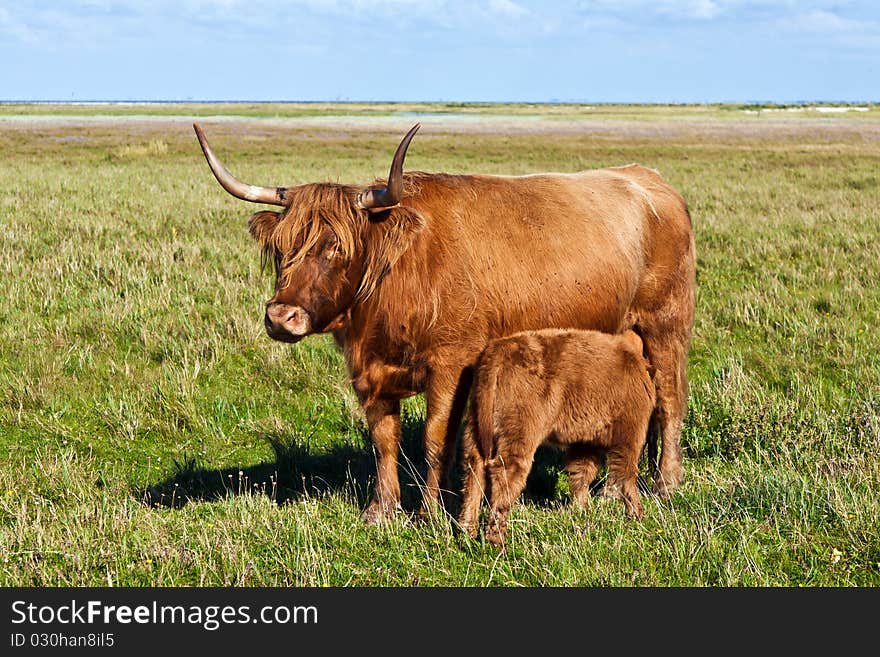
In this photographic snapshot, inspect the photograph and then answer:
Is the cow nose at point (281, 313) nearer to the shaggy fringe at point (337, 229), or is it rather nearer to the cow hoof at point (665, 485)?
the shaggy fringe at point (337, 229)

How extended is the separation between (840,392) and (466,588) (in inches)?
183

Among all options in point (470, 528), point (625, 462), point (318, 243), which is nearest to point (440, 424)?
point (470, 528)

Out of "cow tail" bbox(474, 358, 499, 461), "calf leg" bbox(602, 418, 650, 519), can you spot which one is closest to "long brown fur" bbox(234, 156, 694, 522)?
"cow tail" bbox(474, 358, 499, 461)

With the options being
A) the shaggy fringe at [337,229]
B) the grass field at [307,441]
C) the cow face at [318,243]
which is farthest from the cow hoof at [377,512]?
the shaggy fringe at [337,229]

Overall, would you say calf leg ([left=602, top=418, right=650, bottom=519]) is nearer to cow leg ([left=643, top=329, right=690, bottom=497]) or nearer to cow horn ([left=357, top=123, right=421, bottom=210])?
cow leg ([left=643, top=329, right=690, bottom=497])

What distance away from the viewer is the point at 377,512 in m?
5.13

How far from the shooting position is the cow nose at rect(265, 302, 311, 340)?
14.2ft

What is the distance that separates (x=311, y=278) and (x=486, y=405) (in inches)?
44.7

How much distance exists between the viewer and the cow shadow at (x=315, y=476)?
17.9ft

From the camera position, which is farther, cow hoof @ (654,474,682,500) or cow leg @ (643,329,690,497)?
cow leg @ (643,329,690,497)

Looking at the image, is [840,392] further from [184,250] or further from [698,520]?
[184,250]

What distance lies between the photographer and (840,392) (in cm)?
708

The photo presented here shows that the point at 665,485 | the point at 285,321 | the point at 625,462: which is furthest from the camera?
the point at 665,485

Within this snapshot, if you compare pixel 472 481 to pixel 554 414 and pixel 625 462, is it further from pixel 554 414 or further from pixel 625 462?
pixel 625 462
